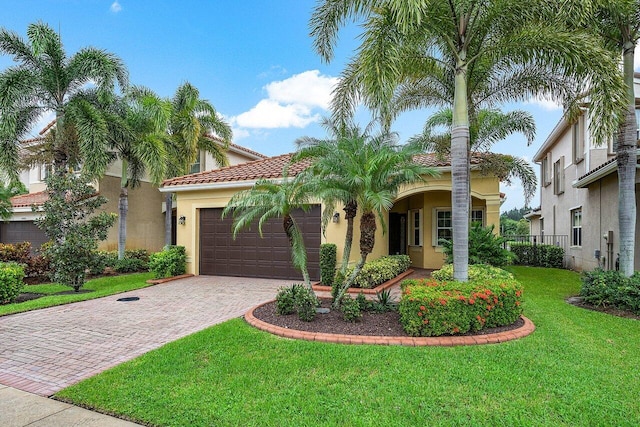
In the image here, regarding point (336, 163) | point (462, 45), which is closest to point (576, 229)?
point (462, 45)

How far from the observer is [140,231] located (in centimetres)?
2009

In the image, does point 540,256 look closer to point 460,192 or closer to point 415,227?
point 415,227

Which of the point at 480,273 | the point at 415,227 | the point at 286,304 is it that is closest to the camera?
the point at 286,304

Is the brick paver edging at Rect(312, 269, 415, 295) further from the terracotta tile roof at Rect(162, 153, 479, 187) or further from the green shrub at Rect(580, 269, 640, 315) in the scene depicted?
the green shrub at Rect(580, 269, 640, 315)

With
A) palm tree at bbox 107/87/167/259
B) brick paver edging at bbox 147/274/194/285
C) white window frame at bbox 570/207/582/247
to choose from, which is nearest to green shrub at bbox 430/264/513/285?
brick paver edging at bbox 147/274/194/285

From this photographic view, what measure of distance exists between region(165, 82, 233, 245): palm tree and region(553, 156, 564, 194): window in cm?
1723

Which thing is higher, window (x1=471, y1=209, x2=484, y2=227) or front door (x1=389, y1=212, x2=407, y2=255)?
window (x1=471, y1=209, x2=484, y2=227)

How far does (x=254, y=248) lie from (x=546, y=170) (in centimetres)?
1946

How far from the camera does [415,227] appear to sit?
1595 cm

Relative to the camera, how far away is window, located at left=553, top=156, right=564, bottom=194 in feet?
61.8

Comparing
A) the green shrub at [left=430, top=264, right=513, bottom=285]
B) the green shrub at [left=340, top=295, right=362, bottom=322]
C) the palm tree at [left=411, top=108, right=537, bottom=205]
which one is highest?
the palm tree at [left=411, top=108, right=537, bottom=205]

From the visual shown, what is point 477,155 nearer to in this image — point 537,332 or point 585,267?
point 585,267

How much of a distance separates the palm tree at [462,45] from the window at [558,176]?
489 inches

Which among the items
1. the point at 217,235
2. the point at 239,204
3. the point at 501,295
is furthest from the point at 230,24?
the point at 501,295
